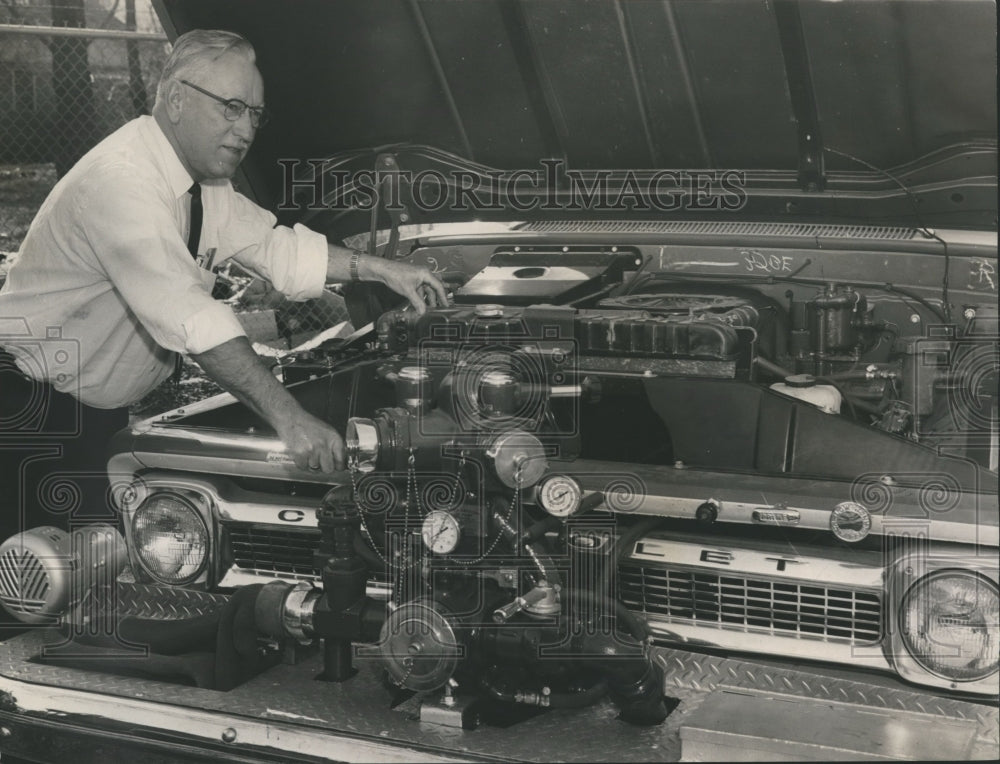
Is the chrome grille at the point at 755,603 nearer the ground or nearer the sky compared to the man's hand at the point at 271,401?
nearer the ground

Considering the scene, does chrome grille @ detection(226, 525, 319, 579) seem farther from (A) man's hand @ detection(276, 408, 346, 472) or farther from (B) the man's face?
(B) the man's face

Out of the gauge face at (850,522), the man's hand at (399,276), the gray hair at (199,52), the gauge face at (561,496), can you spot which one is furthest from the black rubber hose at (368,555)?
the gray hair at (199,52)

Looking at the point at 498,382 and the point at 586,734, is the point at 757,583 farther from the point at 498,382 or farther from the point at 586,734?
the point at 498,382

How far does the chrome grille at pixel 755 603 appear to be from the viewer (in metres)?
2.05

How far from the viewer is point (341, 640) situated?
2.26 metres

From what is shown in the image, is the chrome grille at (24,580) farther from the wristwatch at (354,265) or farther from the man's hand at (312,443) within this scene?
the wristwatch at (354,265)

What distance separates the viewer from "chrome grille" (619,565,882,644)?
2055mm

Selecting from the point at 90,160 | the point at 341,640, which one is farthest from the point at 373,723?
the point at 90,160

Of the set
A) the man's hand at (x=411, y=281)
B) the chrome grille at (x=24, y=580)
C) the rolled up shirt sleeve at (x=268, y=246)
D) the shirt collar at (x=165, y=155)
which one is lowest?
the chrome grille at (x=24, y=580)

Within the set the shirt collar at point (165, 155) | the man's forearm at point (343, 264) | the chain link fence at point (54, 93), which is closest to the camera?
the shirt collar at point (165, 155)

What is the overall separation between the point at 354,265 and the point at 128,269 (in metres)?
0.72

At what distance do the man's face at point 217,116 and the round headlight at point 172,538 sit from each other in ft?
2.46

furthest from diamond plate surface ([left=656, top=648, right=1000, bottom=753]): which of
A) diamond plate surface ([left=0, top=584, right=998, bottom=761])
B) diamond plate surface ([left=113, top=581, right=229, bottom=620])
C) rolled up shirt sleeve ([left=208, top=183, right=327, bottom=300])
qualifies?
rolled up shirt sleeve ([left=208, top=183, right=327, bottom=300])

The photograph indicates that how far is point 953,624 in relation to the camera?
1977mm
